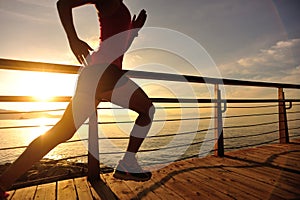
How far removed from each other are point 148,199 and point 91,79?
978 millimetres

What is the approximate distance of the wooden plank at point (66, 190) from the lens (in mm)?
1501

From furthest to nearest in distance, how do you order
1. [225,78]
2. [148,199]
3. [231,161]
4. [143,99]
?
1. [225,78]
2. [231,161]
3. [148,199]
4. [143,99]

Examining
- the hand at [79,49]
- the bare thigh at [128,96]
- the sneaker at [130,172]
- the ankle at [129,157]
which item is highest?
the hand at [79,49]

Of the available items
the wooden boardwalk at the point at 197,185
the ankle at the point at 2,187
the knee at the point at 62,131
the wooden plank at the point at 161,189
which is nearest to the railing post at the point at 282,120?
the wooden boardwalk at the point at 197,185

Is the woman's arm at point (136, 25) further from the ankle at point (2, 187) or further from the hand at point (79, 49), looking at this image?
the ankle at point (2, 187)

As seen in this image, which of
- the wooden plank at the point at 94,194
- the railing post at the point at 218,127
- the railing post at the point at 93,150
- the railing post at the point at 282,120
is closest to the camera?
the wooden plank at the point at 94,194

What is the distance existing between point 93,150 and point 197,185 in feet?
3.26

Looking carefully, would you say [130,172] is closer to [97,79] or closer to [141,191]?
[141,191]

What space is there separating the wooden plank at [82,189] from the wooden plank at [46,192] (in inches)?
7.2

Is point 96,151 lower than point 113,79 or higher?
lower

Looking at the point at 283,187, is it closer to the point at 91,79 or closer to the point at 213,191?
the point at 213,191

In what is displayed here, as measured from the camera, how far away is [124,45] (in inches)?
46.1

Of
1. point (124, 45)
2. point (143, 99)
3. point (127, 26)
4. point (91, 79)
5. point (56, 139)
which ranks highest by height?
point (127, 26)

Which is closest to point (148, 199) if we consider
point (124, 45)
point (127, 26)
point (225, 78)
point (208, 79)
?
point (124, 45)
